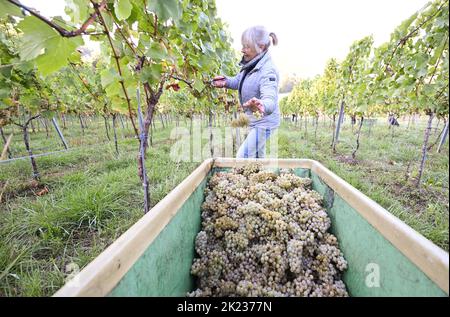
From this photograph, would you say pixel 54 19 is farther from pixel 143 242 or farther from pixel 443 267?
pixel 443 267

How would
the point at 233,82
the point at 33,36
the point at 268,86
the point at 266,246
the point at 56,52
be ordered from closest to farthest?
the point at 33,36, the point at 56,52, the point at 266,246, the point at 268,86, the point at 233,82

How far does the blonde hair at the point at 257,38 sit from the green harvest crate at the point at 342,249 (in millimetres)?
1356

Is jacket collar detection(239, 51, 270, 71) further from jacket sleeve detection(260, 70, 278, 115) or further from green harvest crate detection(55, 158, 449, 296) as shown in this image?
green harvest crate detection(55, 158, 449, 296)

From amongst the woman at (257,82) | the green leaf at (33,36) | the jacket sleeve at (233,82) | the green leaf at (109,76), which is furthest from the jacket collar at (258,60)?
the green leaf at (33,36)

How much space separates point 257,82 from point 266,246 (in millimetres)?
1482

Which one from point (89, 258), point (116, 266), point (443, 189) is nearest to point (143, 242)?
point (116, 266)

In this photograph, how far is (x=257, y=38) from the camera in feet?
6.29

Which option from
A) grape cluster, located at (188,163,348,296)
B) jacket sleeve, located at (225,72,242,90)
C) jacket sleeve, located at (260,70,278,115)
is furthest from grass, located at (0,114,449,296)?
jacket sleeve, located at (225,72,242,90)

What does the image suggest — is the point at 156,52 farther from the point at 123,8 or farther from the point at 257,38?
the point at 257,38

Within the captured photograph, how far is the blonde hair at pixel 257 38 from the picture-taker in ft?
6.26

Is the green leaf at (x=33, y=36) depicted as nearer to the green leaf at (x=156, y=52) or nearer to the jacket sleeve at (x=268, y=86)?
the green leaf at (x=156, y=52)

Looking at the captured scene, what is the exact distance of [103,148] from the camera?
641 centimetres

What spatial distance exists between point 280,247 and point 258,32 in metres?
1.80

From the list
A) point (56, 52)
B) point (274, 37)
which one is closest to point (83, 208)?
point (56, 52)
